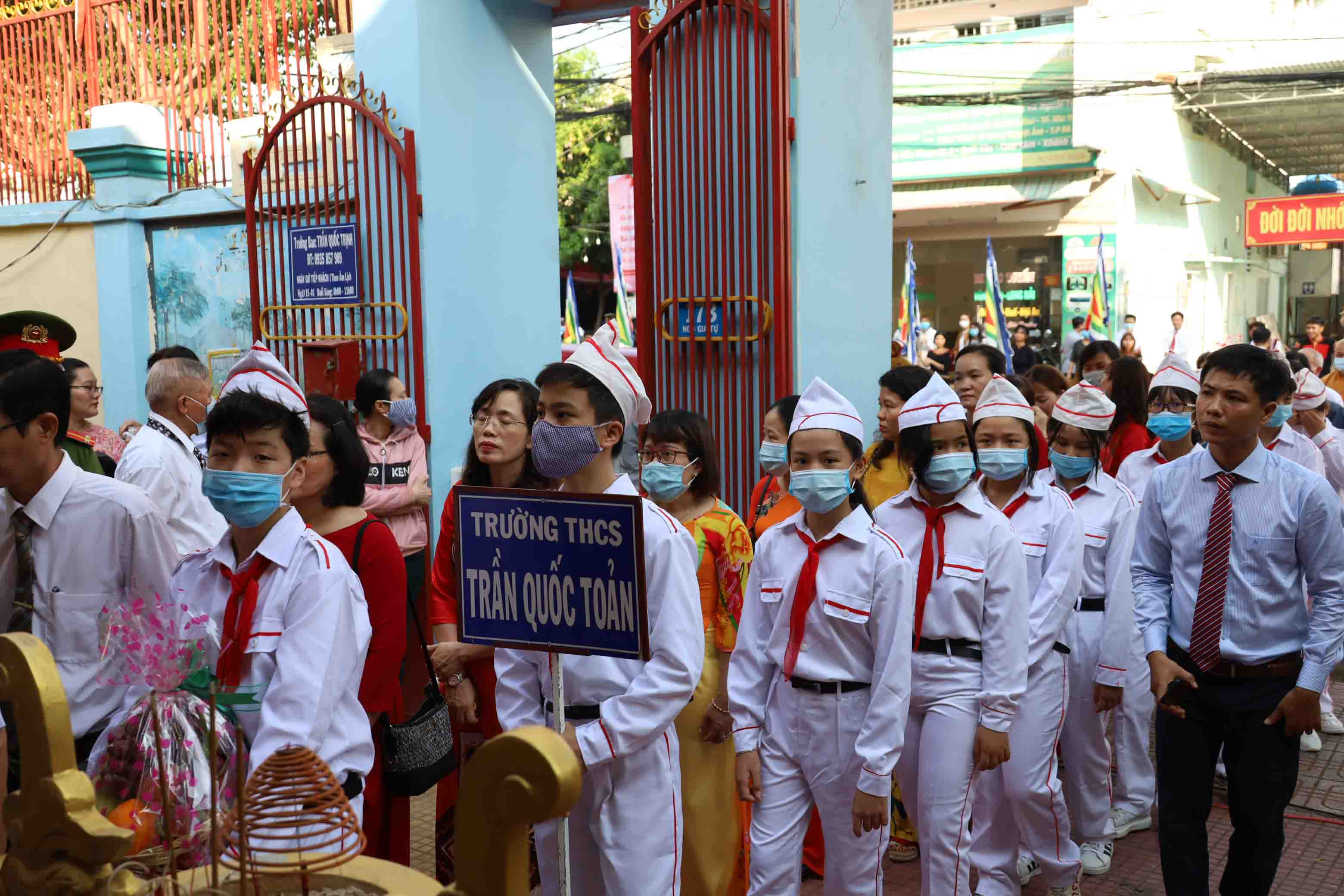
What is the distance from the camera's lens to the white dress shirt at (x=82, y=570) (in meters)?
3.09

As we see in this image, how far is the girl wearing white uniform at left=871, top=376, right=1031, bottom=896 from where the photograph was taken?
3703 mm

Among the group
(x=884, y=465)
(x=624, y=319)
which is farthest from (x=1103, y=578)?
(x=624, y=319)

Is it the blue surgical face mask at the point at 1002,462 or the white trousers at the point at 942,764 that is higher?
the blue surgical face mask at the point at 1002,462

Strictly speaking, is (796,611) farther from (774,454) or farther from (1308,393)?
(1308,393)

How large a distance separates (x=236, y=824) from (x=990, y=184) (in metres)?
21.8

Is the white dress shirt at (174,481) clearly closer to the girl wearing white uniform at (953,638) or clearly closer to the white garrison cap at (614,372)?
the white garrison cap at (614,372)

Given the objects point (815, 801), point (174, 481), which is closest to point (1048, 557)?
point (815, 801)

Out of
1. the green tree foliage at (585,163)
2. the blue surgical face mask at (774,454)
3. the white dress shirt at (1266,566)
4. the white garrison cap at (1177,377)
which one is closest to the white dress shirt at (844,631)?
the white dress shirt at (1266,566)

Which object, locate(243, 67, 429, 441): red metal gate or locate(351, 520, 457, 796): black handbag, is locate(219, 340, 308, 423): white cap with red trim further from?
locate(243, 67, 429, 441): red metal gate

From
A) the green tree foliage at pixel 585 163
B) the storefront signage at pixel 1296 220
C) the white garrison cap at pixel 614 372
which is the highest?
the green tree foliage at pixel 585 163

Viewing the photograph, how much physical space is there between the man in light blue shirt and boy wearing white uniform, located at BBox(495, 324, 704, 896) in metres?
1.67

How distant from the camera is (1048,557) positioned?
14.8 feet

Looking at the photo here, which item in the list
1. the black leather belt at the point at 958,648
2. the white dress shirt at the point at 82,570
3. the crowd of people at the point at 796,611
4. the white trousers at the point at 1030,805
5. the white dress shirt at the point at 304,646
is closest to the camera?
the white dress shirt at the point at 304,646

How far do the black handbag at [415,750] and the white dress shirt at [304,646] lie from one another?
532 mm
